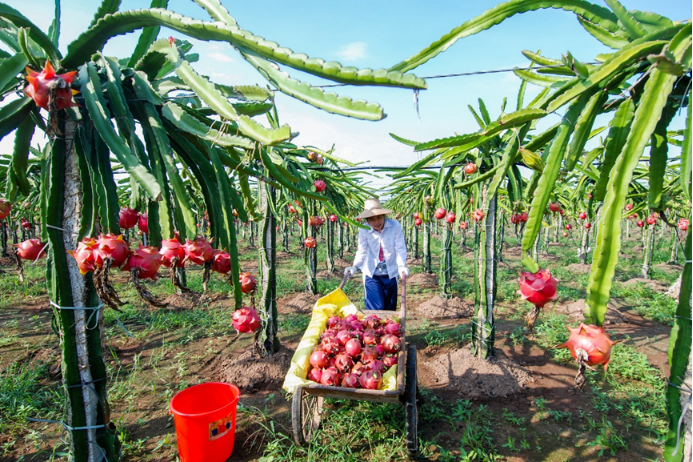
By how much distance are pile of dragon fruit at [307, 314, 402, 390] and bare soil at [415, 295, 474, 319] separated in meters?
3.44

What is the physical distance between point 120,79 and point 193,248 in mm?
728

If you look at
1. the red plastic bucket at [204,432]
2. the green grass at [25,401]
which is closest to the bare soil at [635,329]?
the red plastic bucket at [204,432]

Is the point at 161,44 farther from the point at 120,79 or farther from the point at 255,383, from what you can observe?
the point at 255,383

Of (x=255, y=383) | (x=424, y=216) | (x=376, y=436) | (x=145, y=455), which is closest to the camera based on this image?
(x=145, y=455)

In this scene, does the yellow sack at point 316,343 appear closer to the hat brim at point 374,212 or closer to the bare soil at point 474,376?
the hat brim at point 374,212

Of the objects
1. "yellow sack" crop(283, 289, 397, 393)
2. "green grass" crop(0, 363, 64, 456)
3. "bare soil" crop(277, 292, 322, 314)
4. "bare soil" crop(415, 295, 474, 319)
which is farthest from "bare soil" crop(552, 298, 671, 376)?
"green grass" crop(0, 363, 64, 456)

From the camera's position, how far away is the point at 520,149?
143 cm

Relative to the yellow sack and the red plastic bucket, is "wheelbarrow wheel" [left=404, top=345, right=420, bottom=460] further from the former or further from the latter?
the red plastic bucket

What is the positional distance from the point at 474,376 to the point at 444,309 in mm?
2703

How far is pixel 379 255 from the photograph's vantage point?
12.5ft

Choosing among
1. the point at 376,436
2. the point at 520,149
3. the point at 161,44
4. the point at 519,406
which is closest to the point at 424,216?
the point at 519,406

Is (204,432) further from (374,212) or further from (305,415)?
(374,212)

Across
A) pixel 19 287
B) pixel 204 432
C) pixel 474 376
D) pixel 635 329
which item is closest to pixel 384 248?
pixel 474 376

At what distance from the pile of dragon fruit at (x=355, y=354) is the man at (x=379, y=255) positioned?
1.04 m
